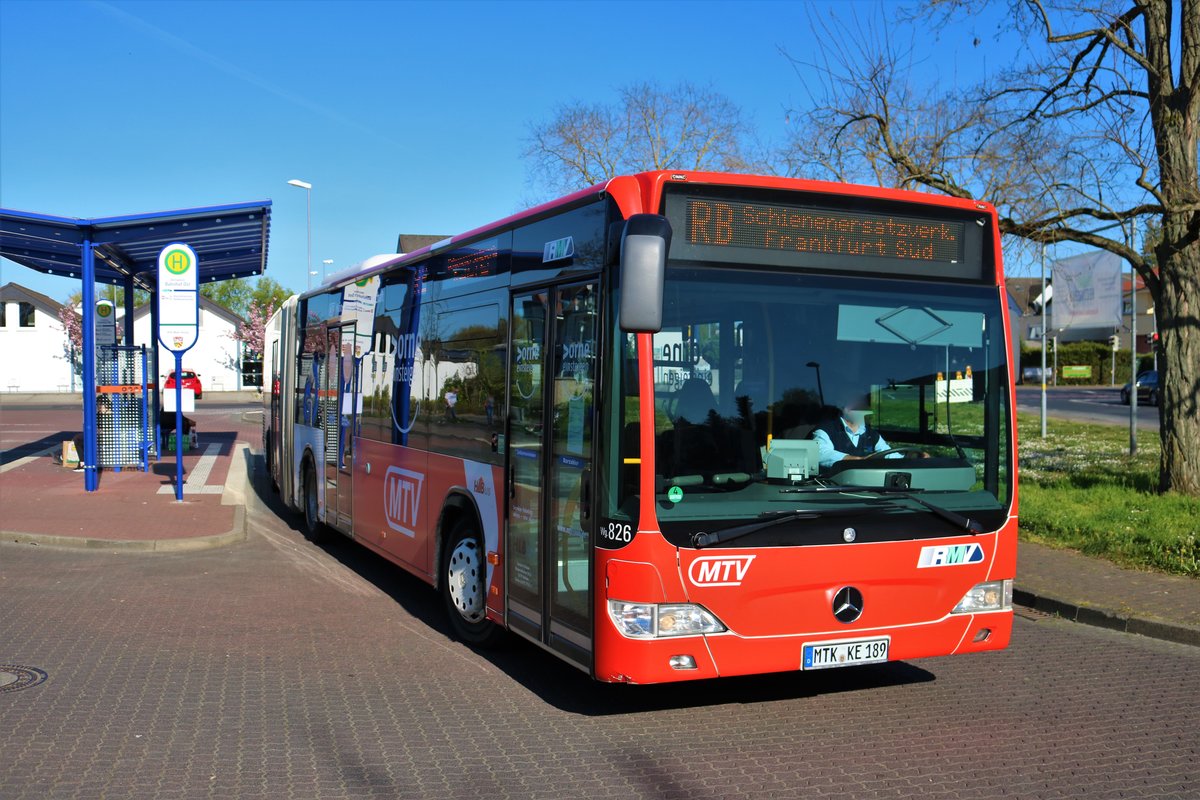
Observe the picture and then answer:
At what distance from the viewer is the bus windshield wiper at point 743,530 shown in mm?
5586

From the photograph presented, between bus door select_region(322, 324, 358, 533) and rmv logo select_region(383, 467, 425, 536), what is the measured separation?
1.38 m

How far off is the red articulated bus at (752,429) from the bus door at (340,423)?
423 cm

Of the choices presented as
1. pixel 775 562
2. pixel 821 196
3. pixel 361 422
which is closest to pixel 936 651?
pixel 775 562

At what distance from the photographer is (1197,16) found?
12.7 metres

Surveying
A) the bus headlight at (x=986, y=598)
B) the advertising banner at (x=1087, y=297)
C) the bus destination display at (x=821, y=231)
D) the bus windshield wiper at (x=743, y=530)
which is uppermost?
the advertising banner at (x=1087, y=297)

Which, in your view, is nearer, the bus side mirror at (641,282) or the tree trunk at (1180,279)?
the bus side mirror at (641,282)

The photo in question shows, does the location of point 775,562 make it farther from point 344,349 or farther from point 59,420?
point 59,420

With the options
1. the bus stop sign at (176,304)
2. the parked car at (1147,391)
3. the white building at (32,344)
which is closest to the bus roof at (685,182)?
the bus stop sign at (176,304)

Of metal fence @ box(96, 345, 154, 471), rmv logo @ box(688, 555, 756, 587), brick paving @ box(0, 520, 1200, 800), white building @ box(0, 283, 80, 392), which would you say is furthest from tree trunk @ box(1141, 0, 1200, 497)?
white building @ box(0, 283, 80, 392)

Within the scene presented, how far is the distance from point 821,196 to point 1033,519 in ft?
26.6

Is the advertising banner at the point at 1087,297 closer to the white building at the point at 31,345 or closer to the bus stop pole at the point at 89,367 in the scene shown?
the bus stop pole at the point at 89,367

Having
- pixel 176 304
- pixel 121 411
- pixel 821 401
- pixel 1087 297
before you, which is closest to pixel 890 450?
pixel 821 401

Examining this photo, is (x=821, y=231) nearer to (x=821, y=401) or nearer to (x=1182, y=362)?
(x=821, y=401)

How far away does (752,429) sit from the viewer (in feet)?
18.8
